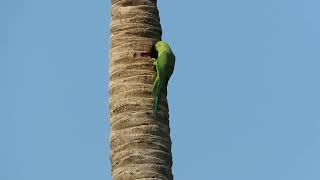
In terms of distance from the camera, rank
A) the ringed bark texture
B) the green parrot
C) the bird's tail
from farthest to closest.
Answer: the green parrot
the bird's tail
the ringed bark texture

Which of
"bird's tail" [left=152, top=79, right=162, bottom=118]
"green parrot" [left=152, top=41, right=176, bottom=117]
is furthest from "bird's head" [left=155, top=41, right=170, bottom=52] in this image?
"bird's tail" [left=152, top=79, right=162, bottom=118]

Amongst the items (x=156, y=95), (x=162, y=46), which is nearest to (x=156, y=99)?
(x=156, y=95)

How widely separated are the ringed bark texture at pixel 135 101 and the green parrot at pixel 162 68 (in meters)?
0.05

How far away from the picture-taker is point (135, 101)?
44.7ft

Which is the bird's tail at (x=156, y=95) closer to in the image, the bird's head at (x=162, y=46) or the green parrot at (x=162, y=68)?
the green parrot at (x=162, y=68)

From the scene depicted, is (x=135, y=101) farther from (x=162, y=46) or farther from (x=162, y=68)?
(x=162, y=46)

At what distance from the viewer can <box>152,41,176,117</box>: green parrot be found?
13.8 metres

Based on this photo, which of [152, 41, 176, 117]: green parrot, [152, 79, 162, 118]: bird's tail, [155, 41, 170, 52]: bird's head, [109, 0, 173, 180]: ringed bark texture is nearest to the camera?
[109, 0, 173, 180]: ringed bark texture

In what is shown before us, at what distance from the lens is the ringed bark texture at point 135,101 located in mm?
13344

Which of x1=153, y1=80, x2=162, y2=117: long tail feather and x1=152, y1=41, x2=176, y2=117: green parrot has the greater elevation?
x1=152, y1=41, x2=176, y2=117: green parrot

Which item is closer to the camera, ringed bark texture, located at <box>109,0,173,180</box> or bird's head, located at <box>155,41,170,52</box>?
ringed bark texture, located at <box>109,0,173,180</box>

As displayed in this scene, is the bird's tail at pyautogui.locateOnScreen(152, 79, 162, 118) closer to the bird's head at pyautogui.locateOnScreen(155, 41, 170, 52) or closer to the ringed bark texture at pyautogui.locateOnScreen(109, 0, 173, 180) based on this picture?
the ringed bark texture at pyautogui.locateOnScreen(109, 0, 173, 180)

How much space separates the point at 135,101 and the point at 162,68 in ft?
1.48

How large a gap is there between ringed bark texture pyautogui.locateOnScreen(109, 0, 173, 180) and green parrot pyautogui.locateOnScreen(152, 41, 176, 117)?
2.1 inches
